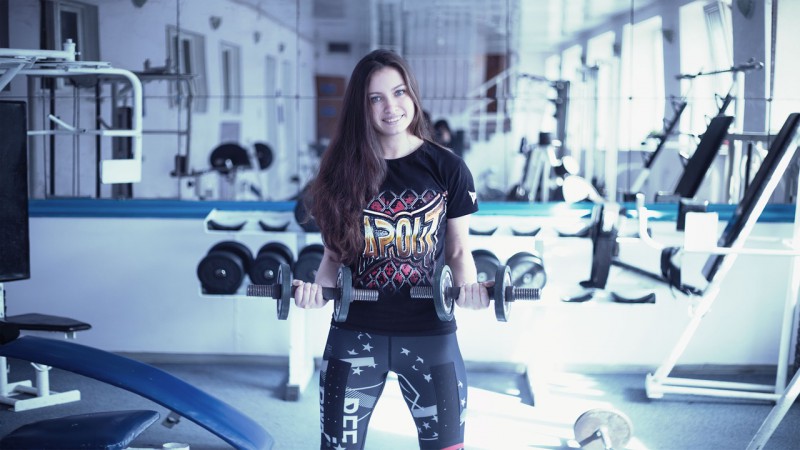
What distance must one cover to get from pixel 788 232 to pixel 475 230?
5.36 feet

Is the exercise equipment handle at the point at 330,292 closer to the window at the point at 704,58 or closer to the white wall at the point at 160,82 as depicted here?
the white wall at the point at 160,82

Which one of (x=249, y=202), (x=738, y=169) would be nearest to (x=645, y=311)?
(x=738, y=169)

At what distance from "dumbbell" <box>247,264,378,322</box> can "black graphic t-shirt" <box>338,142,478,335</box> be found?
51 mm

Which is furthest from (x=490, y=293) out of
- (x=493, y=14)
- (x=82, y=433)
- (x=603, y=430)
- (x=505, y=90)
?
(x=493, y=14)

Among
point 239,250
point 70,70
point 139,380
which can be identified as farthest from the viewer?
point 239,250

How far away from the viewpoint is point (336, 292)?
170 centimetres

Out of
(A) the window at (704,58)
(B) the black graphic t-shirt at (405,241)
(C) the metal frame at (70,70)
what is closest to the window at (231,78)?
(C) the metal frame at (70,70)

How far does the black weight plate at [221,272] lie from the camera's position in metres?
3.59

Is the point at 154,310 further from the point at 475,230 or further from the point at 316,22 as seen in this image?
the point at 316,22

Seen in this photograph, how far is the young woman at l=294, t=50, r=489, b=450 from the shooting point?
171 centimetres

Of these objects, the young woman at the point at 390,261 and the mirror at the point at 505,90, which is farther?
the mirror at the point at 505,90

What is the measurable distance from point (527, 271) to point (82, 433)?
190cm

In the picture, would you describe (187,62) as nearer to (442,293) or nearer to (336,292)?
(336,292)

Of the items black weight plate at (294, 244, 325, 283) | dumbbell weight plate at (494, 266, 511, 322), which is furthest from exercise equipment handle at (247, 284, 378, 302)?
black weight plate at (294, 244, 325, 283)
